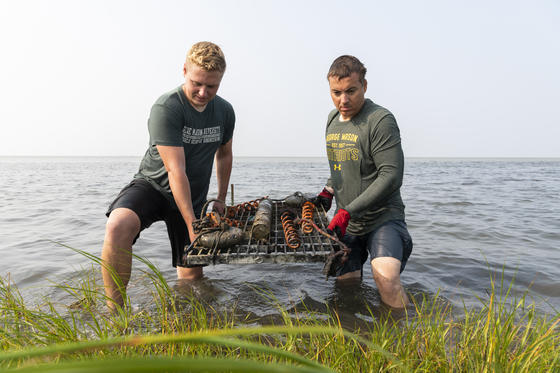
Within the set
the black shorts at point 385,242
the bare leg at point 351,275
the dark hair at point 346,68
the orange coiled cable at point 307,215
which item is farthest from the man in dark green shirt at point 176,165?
the bare leg at point 351,275

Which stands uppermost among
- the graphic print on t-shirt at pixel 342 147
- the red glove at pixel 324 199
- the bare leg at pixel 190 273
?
the graphic print on t-shirt at pixel 342 147

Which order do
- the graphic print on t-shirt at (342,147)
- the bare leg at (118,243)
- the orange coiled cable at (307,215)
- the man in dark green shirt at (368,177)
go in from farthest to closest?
the graphic print on t-shirt at (342,147) → the orange coiled cable at (307,215) → the man in dark green shirt at (368,177) → the bare leg at (118,243)

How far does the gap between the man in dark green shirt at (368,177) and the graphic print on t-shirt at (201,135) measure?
131 centimetres

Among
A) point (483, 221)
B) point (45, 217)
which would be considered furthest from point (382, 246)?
point (45, 217)

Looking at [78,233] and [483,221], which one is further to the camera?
[483,221]

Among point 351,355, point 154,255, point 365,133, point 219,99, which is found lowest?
point 154,255

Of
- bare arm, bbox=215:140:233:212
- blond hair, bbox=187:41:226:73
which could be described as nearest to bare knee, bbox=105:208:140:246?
bare arm, bbox=215:140:233:212

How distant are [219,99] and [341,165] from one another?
65.2 inches

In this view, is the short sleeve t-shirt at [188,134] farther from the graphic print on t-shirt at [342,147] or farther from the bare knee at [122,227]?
the graphic print on t-shirt at [342,147]

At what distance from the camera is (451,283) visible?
14.8ft

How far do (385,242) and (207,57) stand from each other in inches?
98.1

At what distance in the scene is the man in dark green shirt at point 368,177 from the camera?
3344 millimetres

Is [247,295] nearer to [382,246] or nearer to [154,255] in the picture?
[382,246]

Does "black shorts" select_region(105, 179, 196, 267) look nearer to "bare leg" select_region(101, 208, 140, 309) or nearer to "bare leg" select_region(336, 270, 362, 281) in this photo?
"bare leg" select_region(101, 208, 140, 309)
